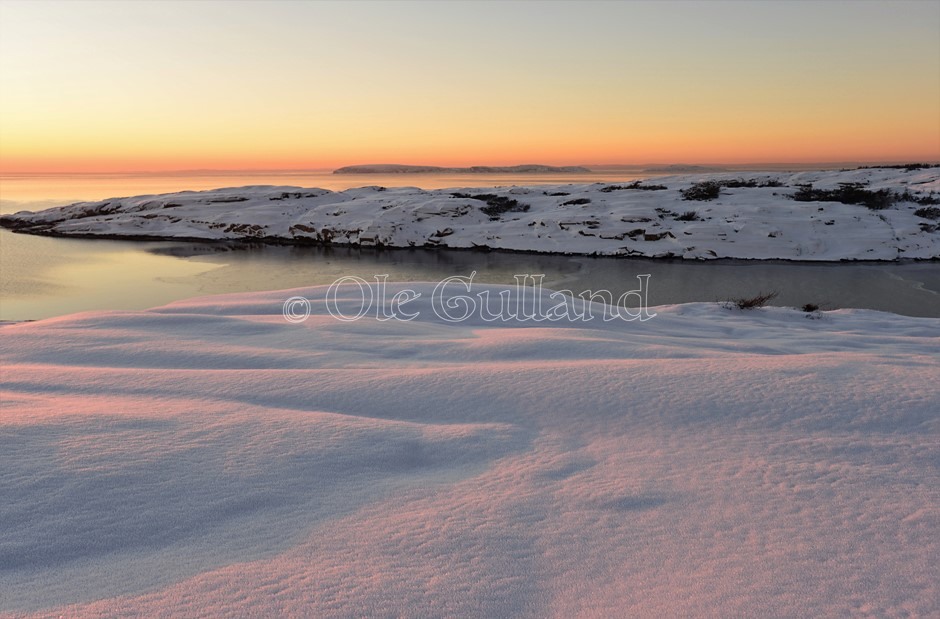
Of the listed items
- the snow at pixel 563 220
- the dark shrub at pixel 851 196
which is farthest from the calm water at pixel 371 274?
the dark shrub at pixel 851 196

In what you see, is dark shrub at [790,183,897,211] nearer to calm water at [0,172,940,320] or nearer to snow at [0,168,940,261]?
snow at [0,168,940,261]

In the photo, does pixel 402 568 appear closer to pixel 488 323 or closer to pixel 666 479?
pixel 666 479

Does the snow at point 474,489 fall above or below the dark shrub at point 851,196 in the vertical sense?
below

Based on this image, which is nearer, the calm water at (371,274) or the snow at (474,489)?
the snow at (474,489)

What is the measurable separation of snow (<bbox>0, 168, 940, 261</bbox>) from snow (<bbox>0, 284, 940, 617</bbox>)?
15429mm

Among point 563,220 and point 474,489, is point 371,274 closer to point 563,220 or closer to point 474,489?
point 563,220

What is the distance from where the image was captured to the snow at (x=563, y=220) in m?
18.3

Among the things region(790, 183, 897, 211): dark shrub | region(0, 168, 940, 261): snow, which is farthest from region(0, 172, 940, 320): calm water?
region(790, 183, 897, 211): dark shrub

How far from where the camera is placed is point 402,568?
71.9 inches

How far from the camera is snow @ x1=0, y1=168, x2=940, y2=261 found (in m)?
18.3

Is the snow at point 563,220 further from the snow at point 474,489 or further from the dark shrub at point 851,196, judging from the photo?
the snow at point 474,489

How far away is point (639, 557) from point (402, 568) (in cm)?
77

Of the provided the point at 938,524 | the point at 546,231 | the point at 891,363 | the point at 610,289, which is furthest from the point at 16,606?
the point at 546,231

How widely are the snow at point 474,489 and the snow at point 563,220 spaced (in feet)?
50.6
